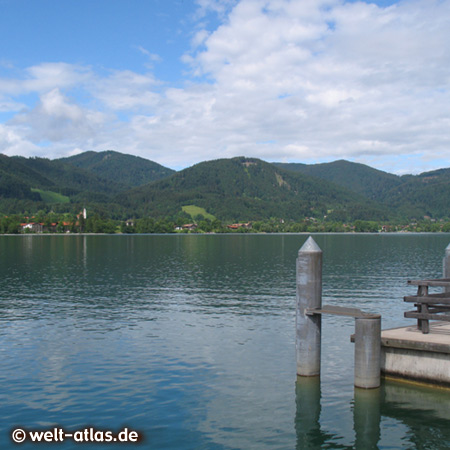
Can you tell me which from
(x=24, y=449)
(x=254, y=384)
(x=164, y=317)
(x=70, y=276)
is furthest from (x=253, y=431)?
(x=70, y=276)

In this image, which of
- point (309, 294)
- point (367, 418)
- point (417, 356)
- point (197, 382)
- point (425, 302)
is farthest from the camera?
point (197, 382)

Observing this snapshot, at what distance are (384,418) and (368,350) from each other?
2.47 metres

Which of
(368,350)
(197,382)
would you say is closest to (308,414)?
(368,350)

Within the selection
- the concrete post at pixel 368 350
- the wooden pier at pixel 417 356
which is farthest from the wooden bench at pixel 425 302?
the concrete post at pixel 368 350

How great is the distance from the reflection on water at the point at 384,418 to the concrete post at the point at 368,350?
20.2 inches

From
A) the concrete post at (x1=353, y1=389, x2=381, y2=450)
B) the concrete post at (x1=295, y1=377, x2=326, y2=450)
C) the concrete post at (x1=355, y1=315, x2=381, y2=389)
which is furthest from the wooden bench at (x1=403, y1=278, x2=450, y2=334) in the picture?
the concrete post at (x1=295, y1=377, x2=326, y2=450)

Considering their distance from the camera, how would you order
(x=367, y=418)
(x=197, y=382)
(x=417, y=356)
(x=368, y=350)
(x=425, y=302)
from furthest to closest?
(x=197, y=382) → (x=425, y=302) → (x=417, y=356) → (x=368, y=350) → (x=367, y=418)

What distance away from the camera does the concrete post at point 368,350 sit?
62.3 feet

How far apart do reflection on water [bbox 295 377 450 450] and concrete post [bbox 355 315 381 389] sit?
0.51m

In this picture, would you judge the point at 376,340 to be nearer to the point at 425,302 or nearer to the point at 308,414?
the point at 425,302

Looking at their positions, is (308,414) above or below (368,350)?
below

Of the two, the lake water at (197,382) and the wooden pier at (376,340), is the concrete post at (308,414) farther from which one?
the wooden pier at (376,340)

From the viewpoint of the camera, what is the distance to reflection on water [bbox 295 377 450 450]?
16.6 metres

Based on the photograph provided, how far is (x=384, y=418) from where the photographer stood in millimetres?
18375
